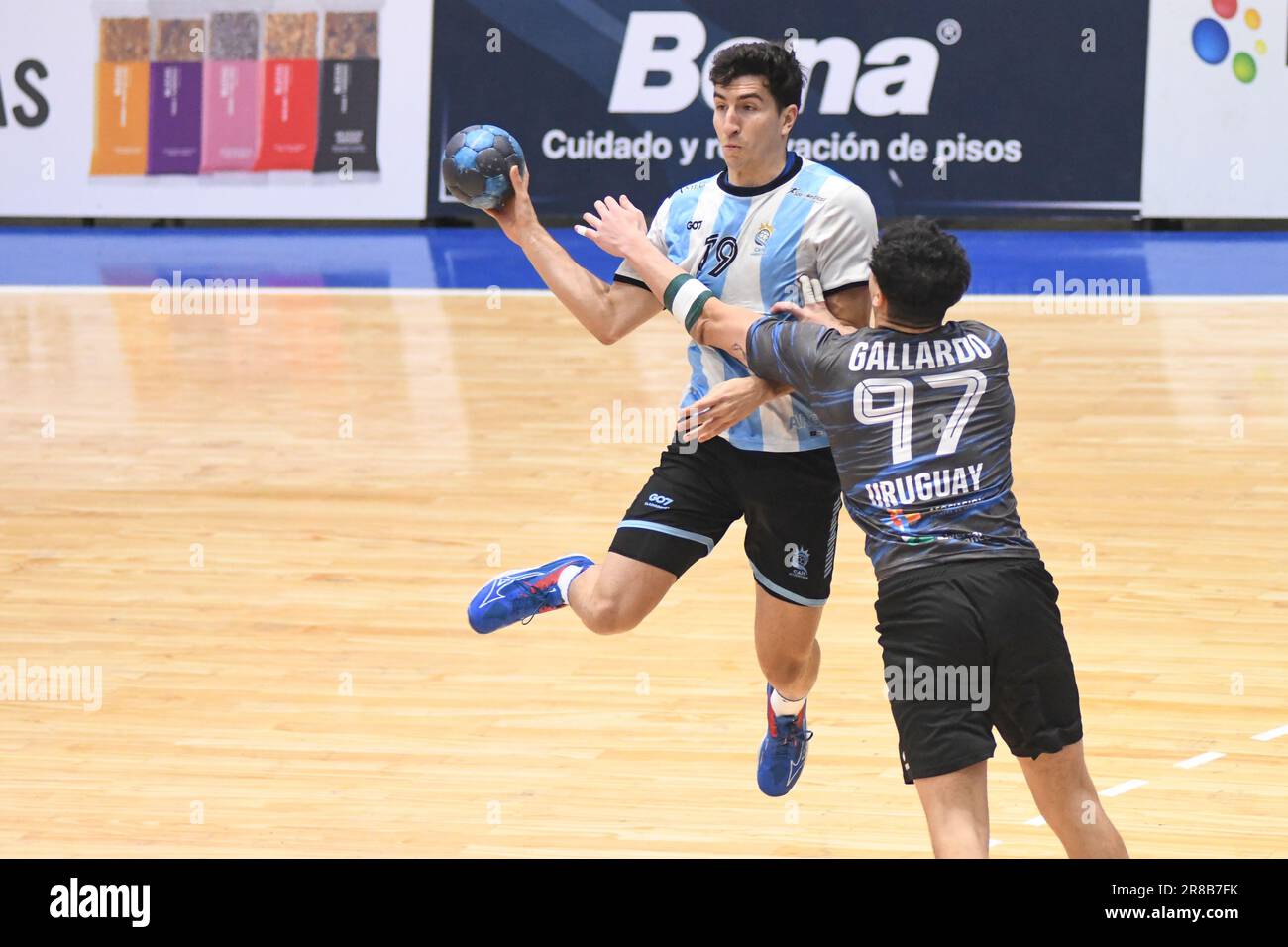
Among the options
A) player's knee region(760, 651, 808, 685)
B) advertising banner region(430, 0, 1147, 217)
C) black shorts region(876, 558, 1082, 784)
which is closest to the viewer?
black shorts region(876, 558, 1082, 784)

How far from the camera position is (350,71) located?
17.4m

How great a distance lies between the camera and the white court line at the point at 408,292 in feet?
46.9

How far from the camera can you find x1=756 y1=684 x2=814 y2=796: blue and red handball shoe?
5.61 m

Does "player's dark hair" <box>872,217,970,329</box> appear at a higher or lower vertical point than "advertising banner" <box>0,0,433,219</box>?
higher

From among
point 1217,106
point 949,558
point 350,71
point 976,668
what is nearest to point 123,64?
point 350,71

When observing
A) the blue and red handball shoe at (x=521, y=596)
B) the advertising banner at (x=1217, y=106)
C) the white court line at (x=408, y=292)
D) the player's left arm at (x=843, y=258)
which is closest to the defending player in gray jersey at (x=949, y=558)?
the player's left arm at (x=843, y=258)

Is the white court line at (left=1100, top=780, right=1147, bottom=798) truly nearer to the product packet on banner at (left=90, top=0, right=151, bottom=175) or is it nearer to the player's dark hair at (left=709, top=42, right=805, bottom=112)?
the player's dark hair at (left=709, top=42, right=805, bottom=112)

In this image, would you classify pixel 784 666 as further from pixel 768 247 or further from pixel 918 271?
pixel 918 271

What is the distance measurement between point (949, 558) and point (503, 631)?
3.62 metres

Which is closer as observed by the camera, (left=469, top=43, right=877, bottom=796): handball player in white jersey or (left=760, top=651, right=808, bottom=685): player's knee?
(left=469, top=43, right=877, bottom=796): handball player in white jersey

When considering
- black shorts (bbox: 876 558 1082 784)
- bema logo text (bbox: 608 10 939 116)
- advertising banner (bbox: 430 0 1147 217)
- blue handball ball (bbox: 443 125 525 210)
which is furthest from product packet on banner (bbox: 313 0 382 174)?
black shorts (bbox: 876 558 1082 784)

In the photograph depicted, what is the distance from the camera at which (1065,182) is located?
1750 cm

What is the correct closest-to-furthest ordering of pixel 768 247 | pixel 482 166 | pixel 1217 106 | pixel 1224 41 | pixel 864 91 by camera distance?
pixel 482 166 < pixel 768 247 < pixel 1224 41 < pixel 1217 106 < pixel 864 91

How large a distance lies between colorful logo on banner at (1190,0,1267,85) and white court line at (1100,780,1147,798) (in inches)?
504
